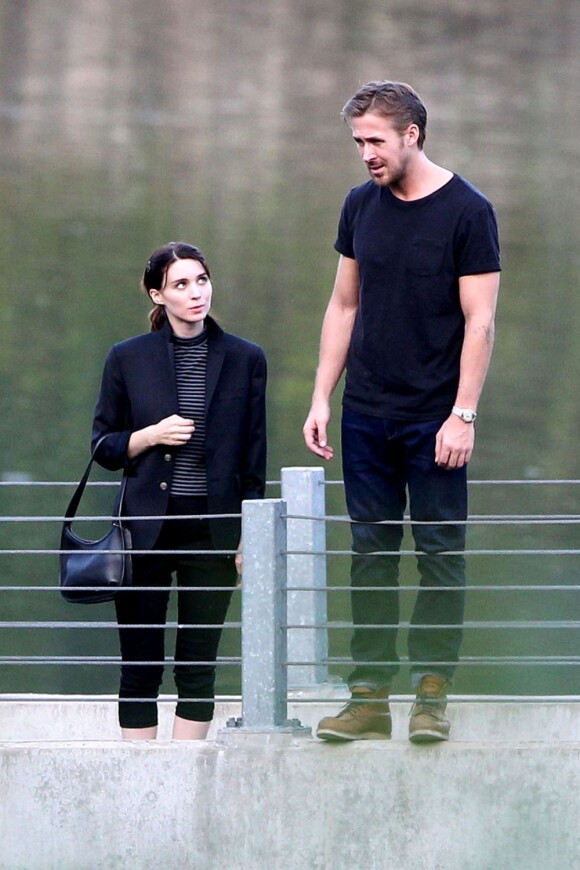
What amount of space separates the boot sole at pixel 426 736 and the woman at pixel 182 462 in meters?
0.53

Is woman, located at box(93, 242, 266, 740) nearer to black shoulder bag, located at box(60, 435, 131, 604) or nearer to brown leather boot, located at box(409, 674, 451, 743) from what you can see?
black shoulder bag, located at box(60, 435, 131, 604)

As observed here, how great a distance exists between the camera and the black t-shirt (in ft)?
12.1

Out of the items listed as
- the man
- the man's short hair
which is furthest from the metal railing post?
the man's short hair

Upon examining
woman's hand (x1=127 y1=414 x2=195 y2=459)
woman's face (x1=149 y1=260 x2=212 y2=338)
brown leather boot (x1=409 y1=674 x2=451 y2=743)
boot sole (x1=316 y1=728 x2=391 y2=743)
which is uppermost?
woman's face (x1=149 y1=260 x2=212 y2=338)

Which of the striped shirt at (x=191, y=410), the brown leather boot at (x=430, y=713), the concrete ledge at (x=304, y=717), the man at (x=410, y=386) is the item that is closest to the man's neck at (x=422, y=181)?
the man at (x=410, y=386)

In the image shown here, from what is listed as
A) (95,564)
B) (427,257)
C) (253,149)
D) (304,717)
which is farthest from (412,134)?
(253,149)

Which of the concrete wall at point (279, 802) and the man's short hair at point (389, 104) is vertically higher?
the man's short hair at point (389, 104)

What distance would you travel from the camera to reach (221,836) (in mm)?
3623

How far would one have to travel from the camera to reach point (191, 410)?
3965mm

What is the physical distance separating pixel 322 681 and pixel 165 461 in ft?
3.41

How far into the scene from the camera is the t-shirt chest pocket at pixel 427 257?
3703mm

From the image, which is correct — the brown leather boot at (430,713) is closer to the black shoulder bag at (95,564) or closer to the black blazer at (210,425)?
the black blazer at (210,425)

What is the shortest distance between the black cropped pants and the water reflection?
795cm

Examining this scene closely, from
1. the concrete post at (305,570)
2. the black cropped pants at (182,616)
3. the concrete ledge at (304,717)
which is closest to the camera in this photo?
the black cropped pants at (182,616)
